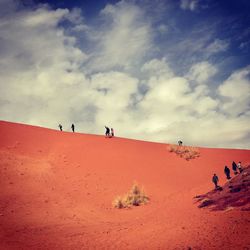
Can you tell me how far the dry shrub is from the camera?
3044 centimetres

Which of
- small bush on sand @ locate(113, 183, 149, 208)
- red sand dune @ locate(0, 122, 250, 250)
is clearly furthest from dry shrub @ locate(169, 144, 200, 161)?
small bush on sand @ locate(113, 183, 149, 208)

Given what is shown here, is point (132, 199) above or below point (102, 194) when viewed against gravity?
below

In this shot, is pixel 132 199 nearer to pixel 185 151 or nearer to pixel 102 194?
pixel 102 194

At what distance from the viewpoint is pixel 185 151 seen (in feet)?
103

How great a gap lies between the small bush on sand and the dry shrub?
1140 centimetres

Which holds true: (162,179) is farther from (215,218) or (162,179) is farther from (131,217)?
(215,218)

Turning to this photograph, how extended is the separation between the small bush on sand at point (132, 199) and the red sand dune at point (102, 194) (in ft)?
1.60

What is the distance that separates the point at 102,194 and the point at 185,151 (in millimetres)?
13935

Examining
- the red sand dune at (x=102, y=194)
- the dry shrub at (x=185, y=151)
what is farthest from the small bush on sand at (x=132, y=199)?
the dry shrub at (x=185, y=151)

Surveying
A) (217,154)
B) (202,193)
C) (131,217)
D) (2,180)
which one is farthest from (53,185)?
(217,154)

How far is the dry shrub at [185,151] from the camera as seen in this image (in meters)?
30.4

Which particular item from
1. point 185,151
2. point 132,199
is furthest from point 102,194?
point 185,151

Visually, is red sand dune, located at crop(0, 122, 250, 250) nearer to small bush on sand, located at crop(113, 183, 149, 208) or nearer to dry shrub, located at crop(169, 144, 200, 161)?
small bush on sand, located at crop(113, 183, 149, 208)

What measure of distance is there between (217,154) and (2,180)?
897 inches
